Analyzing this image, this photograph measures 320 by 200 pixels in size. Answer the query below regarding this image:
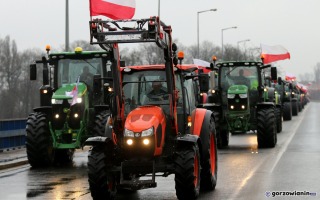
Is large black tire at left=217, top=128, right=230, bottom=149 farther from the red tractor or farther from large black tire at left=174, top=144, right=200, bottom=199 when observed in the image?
large black tire at left=174, top=144, right=200, bottom=199

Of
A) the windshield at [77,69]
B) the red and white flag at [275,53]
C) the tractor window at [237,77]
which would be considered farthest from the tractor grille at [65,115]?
the red and white flag at [275,53]

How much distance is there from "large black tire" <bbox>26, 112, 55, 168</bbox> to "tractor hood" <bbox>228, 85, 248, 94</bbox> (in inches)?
324

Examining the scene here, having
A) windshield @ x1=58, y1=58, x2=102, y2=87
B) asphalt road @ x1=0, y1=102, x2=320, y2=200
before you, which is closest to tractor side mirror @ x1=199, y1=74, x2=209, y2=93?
asphalt road @ x1=0, y1=102, x2=320, y2=200

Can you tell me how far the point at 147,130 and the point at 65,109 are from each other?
6.67m

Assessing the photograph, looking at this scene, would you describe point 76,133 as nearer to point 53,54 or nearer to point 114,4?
point 53,54

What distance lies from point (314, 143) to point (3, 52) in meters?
93.1

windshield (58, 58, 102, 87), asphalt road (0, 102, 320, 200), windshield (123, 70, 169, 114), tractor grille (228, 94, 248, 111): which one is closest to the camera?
windshield (123, 70, 169, 114)

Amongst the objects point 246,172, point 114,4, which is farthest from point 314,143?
point 114,4

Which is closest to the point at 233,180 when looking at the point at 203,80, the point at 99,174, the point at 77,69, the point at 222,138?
the point at 203,80

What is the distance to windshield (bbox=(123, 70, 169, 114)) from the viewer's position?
12.2m

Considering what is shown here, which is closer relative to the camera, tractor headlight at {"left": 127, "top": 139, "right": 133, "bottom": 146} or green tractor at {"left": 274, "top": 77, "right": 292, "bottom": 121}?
tractor headlight at {"left": 127, "top": 139, "right": 133, "bottom": 146}

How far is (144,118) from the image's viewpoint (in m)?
11.4

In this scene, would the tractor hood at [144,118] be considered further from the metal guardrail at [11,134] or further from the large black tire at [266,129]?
the large black tire at [266,129]

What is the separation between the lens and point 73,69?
1825cm
